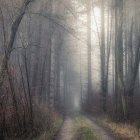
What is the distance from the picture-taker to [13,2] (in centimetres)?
1266

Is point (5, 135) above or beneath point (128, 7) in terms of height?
beneath

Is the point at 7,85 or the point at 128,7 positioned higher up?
the point at 128,7

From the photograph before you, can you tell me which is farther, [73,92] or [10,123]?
[73,92]

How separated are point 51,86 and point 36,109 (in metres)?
6.71

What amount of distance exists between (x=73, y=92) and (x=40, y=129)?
185 ft

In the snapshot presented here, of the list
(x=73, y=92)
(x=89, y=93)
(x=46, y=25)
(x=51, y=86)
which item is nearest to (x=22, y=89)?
(x=51, y=86)

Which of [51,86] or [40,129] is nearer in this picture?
[40,129]

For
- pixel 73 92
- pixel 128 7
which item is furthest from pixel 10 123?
pixel 73 92

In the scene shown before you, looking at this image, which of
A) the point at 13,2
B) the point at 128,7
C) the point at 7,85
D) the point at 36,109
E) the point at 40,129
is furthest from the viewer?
the point at 128,7

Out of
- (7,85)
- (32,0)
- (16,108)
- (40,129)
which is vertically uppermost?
(32,0)

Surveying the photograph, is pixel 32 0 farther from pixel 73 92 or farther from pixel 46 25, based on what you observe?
pixel 73 92

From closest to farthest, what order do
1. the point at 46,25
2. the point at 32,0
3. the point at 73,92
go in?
the point at 32,0 → the point at 46,25 → the point at 73,92

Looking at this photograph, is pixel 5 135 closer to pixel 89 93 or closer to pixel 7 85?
pixel 7 85

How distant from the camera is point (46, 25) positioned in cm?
2625
